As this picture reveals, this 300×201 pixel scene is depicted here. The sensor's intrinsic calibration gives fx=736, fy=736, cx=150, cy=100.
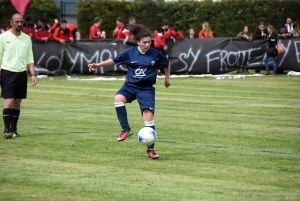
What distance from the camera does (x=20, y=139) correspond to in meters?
12.8

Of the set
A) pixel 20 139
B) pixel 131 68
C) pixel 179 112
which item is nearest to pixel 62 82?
pixel 179 112

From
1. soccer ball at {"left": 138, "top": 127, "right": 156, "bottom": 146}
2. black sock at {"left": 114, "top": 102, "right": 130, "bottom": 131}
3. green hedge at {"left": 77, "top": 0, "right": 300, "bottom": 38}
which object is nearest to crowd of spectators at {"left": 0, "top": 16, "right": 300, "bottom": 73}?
green hedge at {"left": 77, "top": 0, "right": 300, "bottom": 38}

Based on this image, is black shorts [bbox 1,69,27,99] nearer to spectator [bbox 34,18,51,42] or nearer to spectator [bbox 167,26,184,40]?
spectator [bbox 167,26,184,40]

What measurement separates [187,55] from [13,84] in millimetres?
15878

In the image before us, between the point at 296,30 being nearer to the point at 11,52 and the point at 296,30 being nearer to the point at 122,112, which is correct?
the point at 11,52

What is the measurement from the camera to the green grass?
8203mm

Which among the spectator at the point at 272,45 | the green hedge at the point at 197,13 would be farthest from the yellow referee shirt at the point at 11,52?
the green hedge at the point at 197,13

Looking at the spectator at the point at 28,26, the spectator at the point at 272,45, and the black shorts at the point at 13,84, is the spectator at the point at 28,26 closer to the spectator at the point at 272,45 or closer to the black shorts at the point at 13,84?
the spectator at the point at 272,45

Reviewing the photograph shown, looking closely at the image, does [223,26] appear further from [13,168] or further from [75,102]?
[13,168]

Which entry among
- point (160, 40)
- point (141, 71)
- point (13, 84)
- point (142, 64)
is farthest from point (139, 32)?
point (160, 40)

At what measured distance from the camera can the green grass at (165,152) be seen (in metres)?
8.20

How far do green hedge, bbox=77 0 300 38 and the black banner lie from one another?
206 inches

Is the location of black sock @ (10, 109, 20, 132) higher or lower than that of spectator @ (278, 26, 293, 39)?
lower

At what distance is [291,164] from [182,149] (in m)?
2.12
